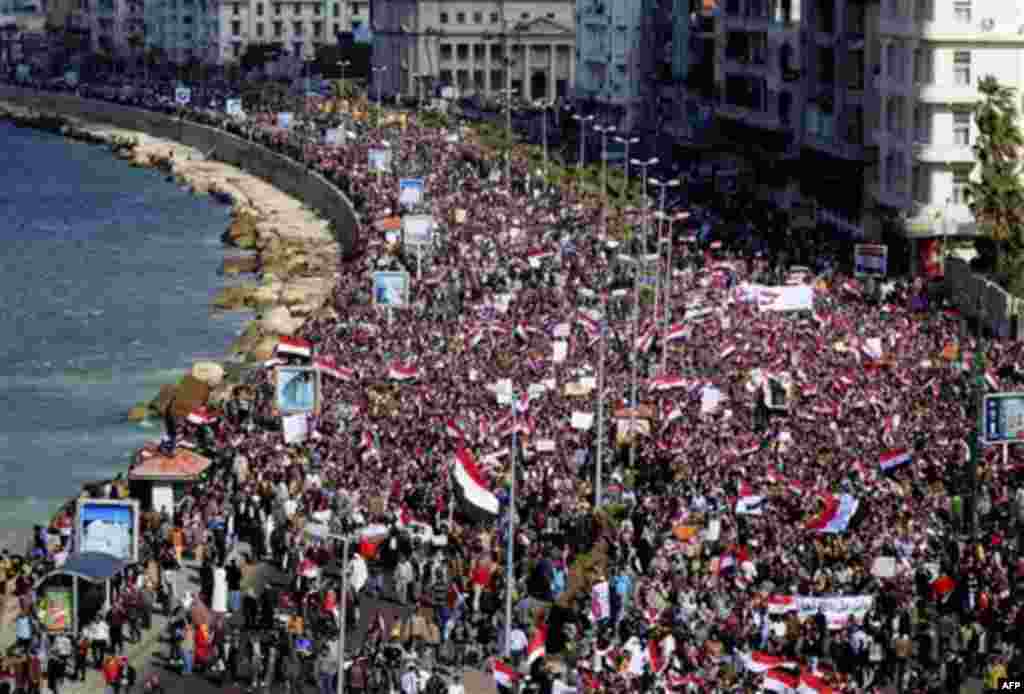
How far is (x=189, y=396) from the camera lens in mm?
74750

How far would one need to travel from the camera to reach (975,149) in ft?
260

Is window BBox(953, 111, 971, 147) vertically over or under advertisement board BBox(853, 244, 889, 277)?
over

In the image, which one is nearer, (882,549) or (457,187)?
(882,549)

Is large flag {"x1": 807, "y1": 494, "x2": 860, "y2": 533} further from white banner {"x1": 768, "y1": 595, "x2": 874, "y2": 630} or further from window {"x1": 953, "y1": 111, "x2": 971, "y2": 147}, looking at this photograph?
window {"x1": 953, "y1": 111, "x2": 971, "y2": 147}

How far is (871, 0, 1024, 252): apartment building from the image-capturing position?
82.3m

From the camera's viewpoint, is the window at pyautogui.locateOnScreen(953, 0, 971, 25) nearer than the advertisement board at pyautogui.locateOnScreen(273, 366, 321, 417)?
No

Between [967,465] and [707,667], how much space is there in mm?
12814

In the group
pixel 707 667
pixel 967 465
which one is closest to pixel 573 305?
pixel 967 465

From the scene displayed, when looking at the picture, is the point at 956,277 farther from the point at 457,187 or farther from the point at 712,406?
the point at 457,187

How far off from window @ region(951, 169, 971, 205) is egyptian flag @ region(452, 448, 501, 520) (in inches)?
1606

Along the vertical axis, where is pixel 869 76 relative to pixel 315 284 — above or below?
above

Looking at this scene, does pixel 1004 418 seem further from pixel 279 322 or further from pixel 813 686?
pixel 279 322

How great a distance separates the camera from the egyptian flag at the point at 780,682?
36.7 meters

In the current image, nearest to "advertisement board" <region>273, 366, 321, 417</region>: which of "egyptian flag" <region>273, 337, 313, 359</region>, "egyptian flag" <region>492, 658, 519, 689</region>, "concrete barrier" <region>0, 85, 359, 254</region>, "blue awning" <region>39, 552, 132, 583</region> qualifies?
"egyptian flag" <region>273, 337, 313, 359</region>
